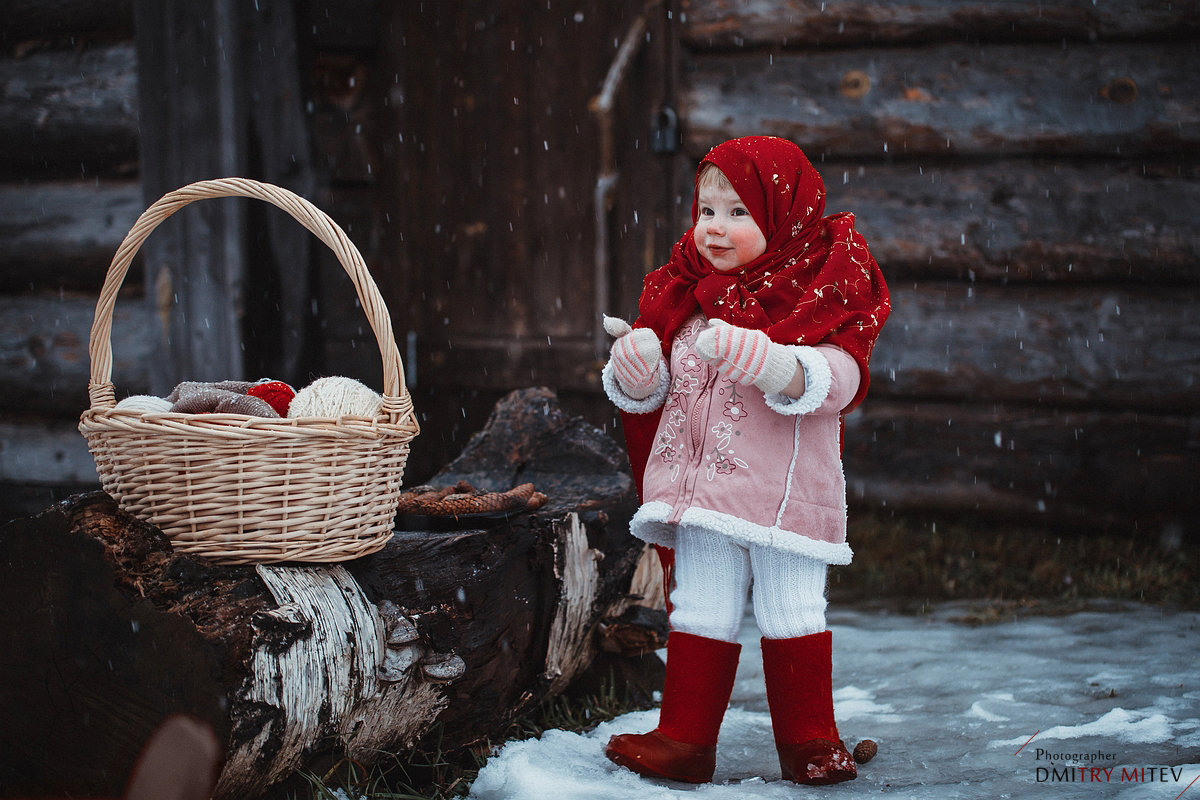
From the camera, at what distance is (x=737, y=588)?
1963 millimetres

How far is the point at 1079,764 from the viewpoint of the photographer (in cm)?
195

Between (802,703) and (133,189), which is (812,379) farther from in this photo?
(133,189)

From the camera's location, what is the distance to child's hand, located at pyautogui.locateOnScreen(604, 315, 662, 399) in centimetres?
192

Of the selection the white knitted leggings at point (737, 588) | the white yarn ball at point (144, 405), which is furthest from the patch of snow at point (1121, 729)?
the white yarn ball at point (144, 405)

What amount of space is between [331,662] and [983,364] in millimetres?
2869

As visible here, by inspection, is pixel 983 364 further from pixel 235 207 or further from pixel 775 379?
pixel 235 207

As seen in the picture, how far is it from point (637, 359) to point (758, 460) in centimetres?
31

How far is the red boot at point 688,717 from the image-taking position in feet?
6.20

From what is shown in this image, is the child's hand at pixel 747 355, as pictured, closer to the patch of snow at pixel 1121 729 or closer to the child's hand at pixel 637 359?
the child's hand at pixel 637 359

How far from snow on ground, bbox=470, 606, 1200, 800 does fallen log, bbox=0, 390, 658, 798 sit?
25 centimetres

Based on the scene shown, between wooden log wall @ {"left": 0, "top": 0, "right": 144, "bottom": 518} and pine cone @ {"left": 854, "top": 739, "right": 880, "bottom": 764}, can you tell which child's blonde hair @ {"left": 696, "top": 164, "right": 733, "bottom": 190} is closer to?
pine cone @ {"left": 854, "top": 739, "right": 880, "bottom": 764}

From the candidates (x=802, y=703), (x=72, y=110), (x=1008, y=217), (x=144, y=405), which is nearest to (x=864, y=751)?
(x=802, y=703)

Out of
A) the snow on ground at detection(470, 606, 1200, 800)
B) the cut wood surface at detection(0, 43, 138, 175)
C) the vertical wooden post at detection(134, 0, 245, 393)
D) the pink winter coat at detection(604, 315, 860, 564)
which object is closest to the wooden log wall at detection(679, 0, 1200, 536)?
the snow on ground at detection(470, 606, 1200, 800)

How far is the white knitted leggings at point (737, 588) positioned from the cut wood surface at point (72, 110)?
315 centimetres
